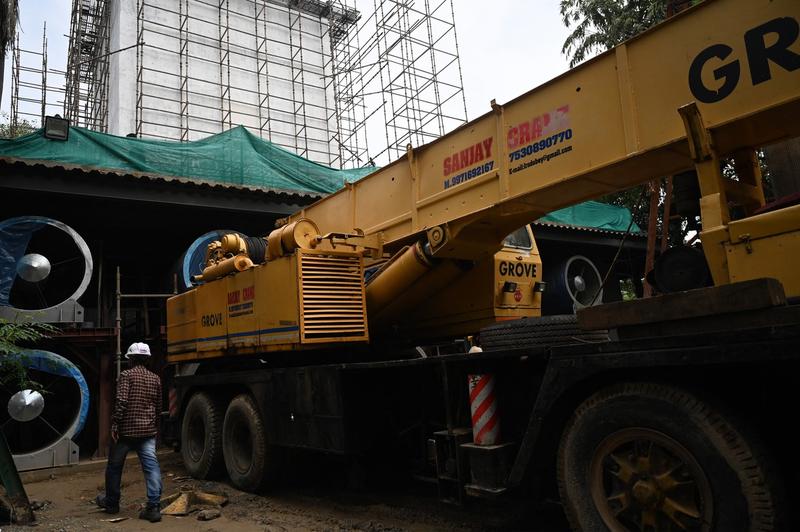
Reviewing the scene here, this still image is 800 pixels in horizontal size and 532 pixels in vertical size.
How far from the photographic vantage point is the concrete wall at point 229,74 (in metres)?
23.1

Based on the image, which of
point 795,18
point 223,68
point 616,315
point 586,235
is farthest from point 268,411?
point 223,68

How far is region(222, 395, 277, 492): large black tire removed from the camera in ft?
21.7

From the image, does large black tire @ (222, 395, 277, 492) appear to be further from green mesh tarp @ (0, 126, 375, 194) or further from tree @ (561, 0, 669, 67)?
tree @ (561, 0, 669, 67)

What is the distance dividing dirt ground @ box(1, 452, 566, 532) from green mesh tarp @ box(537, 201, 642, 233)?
34.2 ft

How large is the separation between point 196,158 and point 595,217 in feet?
33.8

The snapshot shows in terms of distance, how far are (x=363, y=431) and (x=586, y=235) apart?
10610 mm

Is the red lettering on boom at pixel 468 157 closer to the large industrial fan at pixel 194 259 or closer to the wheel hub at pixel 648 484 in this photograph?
the wheel hub at pixel 648 484

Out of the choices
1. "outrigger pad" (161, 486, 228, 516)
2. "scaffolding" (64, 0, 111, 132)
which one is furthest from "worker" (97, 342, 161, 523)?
"scaffolding" (64, 0, 111, 132)

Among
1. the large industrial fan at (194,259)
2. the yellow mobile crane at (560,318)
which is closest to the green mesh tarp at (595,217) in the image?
the large industrial fan at (194,259)

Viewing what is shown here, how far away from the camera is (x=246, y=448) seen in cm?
720

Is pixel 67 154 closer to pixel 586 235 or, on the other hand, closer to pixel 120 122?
pixel 586 235

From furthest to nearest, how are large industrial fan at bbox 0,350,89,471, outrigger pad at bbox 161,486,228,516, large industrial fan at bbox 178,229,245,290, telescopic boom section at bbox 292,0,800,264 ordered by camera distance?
large industrial fan at bbox 178,229,245,290 < large industrial fan at bbox 0,350,89,471 < outrigger pad at bbox 161,486,228,516 < telescopic boom section at bbox 292,0,800,264

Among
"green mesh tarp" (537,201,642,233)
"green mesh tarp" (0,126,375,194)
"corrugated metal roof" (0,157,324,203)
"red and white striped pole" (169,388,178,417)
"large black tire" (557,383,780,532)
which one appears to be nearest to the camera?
"large black tire" (557,383,780,532)

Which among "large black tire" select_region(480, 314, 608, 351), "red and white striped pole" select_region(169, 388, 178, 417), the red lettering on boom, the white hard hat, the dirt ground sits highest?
the red lettering on boom
